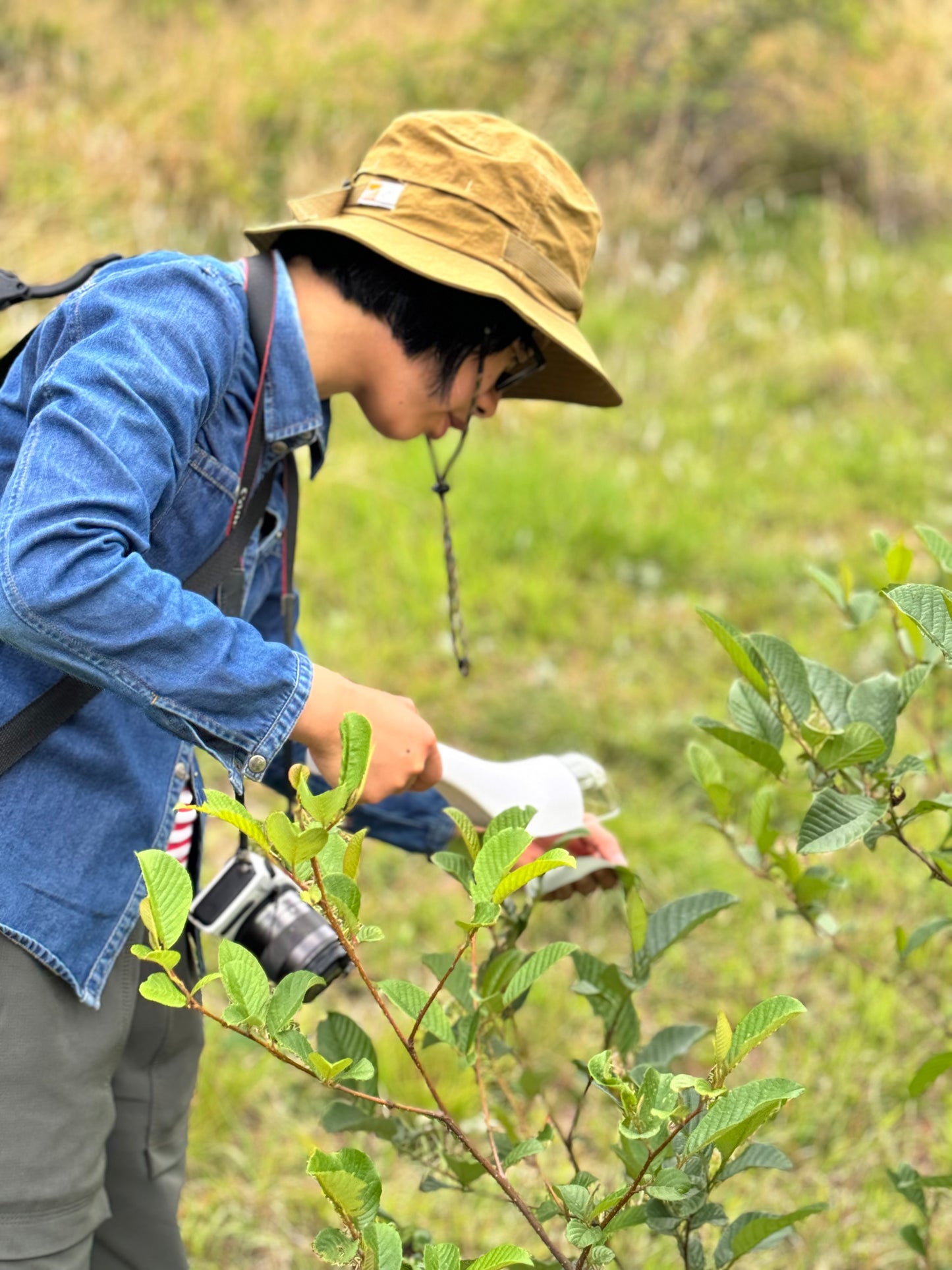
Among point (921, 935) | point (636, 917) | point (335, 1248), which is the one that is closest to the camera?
point (335, 1248)

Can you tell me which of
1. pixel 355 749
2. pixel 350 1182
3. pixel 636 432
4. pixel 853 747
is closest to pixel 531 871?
pixel 355 749

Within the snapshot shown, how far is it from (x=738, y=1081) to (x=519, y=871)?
1.62 m

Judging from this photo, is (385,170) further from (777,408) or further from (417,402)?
(777,408)

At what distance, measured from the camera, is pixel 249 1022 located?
101cm

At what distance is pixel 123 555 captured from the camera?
1188 mm

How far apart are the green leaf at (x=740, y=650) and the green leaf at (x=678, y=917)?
242 mm

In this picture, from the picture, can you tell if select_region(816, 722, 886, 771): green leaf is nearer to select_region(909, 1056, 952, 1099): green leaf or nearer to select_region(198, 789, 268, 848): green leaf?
select_region(909, 1056, 952, 1099): green leaf

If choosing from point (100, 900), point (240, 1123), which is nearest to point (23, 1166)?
point (100, 900)

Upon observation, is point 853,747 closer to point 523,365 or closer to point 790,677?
point 790,677

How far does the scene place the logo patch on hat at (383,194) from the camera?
5.32 ft

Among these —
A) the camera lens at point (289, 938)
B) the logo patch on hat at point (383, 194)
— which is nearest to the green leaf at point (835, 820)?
the camera lens at point (289, 938)

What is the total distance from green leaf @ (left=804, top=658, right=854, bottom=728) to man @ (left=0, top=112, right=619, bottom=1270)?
0.39m

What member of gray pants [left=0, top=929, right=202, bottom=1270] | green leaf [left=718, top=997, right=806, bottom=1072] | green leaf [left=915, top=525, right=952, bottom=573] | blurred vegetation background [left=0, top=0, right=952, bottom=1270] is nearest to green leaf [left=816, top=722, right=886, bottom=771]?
green leaf [left=915, top=525, right=952, bottom=573]

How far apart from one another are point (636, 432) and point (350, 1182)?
423 cm
